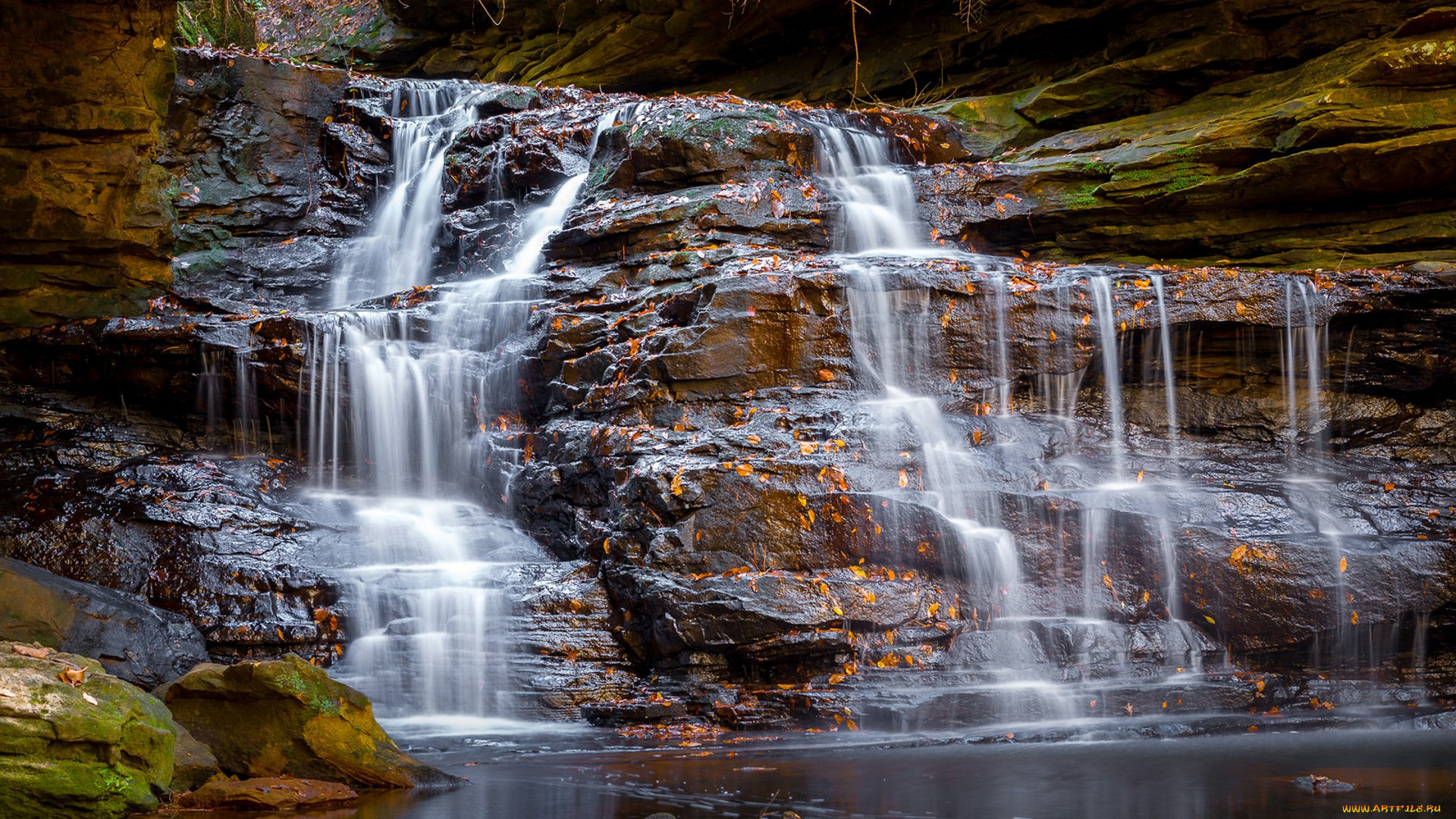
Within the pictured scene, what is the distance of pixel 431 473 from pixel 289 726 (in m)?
5.01

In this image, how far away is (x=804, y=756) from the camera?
573 centimetres

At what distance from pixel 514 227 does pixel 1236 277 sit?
25.7 feet

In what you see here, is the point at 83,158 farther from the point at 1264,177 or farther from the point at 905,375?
the point at 1264,177

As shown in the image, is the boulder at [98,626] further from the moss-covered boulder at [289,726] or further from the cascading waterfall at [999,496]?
the cascading waterfall at [999,496]

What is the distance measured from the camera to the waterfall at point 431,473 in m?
7.24

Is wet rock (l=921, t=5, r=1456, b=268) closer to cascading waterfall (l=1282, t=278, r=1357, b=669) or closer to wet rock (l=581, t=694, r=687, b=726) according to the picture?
cascading waterfall (l=1282, t=278, r=1357, b=669)

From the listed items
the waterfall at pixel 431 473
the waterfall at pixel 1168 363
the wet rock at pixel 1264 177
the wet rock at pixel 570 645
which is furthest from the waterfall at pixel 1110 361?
the waterfall at pixel 431 473

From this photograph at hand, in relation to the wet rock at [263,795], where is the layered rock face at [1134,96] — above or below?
above

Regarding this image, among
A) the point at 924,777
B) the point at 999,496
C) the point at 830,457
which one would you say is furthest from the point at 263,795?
the point at 999,496

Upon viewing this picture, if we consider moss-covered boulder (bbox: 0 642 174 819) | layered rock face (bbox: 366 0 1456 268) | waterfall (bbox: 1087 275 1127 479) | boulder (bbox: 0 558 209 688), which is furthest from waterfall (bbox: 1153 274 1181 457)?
boulder (bbox: 0 558 209 688)

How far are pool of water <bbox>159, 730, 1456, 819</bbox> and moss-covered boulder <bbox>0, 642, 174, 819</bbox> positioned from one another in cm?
81

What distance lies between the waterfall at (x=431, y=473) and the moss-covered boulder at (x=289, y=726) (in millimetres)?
1896

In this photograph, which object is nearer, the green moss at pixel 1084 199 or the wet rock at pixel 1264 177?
the wet rock at pixel 1264 177

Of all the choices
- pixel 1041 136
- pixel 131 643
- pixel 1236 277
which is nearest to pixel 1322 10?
pixel 1041 136
